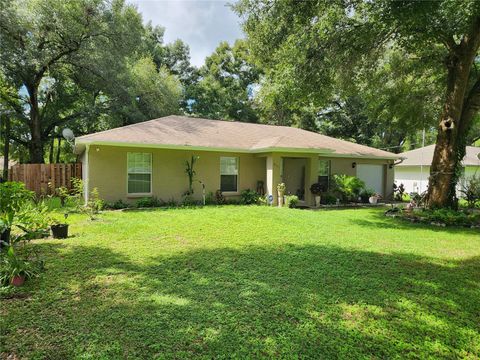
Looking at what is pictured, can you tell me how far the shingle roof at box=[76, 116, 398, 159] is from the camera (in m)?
11.8

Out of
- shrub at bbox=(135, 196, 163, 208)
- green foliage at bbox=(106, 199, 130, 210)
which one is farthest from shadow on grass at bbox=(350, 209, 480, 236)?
green foliage at bbox=(106, 199, 130, 210)

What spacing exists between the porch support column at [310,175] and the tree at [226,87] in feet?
53.9

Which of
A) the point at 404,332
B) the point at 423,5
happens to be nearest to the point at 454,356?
the point at 404,332

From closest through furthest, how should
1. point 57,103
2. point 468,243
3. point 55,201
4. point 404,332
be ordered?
point 404,332
point 468,243
point 55,201
point 57,103

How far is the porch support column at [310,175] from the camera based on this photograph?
45.4 feet

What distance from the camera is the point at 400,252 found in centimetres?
624

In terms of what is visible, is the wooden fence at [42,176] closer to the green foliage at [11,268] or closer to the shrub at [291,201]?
the shrub at [291,201]

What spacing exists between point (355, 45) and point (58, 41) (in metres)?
16.4

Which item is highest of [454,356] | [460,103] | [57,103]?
[57,103]

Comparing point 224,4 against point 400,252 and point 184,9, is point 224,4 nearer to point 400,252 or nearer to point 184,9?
point 184,9

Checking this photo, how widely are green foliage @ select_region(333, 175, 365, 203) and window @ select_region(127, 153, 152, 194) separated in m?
9.01

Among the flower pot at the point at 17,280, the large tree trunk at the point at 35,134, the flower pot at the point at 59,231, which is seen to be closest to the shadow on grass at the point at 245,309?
the flower pot at the point at 17,280

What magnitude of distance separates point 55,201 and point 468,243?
12.3 meters

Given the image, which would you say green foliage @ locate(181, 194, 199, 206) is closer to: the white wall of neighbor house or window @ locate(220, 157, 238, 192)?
window @ locate(220, 157, 238, 192)
